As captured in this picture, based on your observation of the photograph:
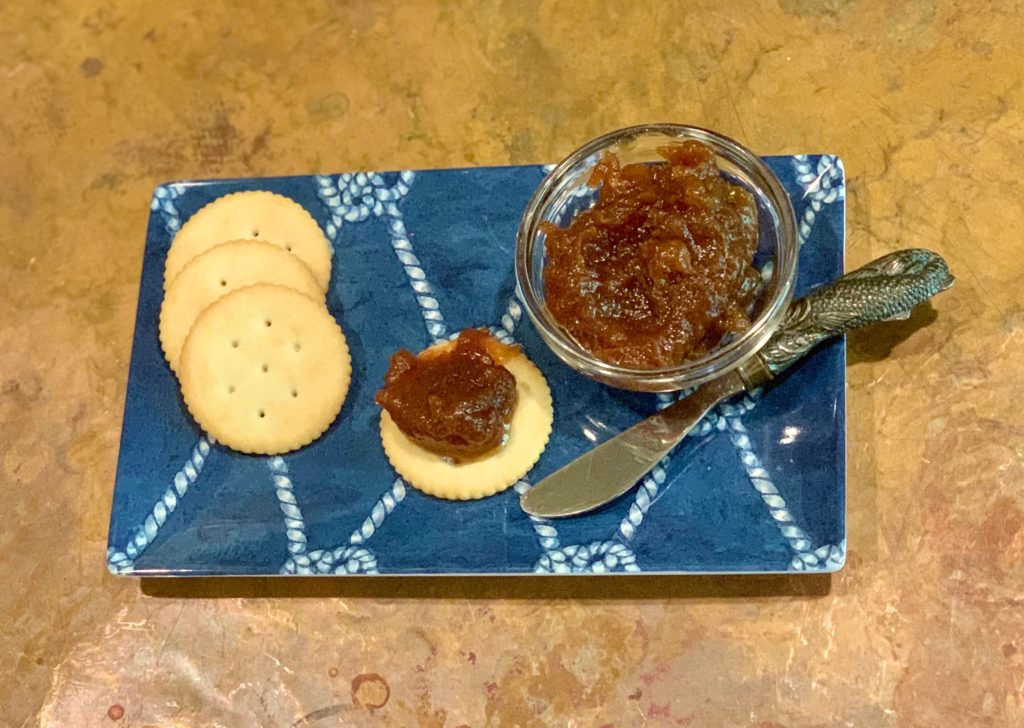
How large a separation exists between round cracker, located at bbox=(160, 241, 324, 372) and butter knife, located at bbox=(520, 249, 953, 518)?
73cm

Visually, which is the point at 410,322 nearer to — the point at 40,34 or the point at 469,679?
the point at 469,679

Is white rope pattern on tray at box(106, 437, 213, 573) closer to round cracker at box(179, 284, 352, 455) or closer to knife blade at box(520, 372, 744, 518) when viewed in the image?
round cracker at box(179, 284, 352, 455)

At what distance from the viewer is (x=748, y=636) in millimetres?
1934

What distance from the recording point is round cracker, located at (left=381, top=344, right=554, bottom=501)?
1.90 metres

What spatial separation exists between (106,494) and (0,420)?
0.37m

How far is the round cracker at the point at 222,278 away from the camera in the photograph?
82.6 inches

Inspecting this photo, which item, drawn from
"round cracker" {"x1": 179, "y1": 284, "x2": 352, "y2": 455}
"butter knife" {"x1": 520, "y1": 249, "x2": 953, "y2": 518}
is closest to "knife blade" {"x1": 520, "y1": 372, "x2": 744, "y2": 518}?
"butter knife" {"x1": 520, "y1": 249, "x2": 953, "y2": 518}

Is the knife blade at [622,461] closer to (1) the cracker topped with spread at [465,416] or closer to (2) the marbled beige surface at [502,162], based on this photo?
(1) the cracker topped with spread at [465,416]

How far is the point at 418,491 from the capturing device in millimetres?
1934

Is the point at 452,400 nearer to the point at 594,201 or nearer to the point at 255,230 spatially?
the point at 594,201

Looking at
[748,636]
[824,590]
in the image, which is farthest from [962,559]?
[748,636]

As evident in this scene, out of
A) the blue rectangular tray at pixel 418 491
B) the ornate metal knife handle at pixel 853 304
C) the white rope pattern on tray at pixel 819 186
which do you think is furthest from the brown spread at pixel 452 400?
the white rope pattern on tray at pixel 819 186

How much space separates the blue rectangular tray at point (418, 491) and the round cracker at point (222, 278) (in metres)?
0.06

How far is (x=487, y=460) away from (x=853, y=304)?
802 millimetres
